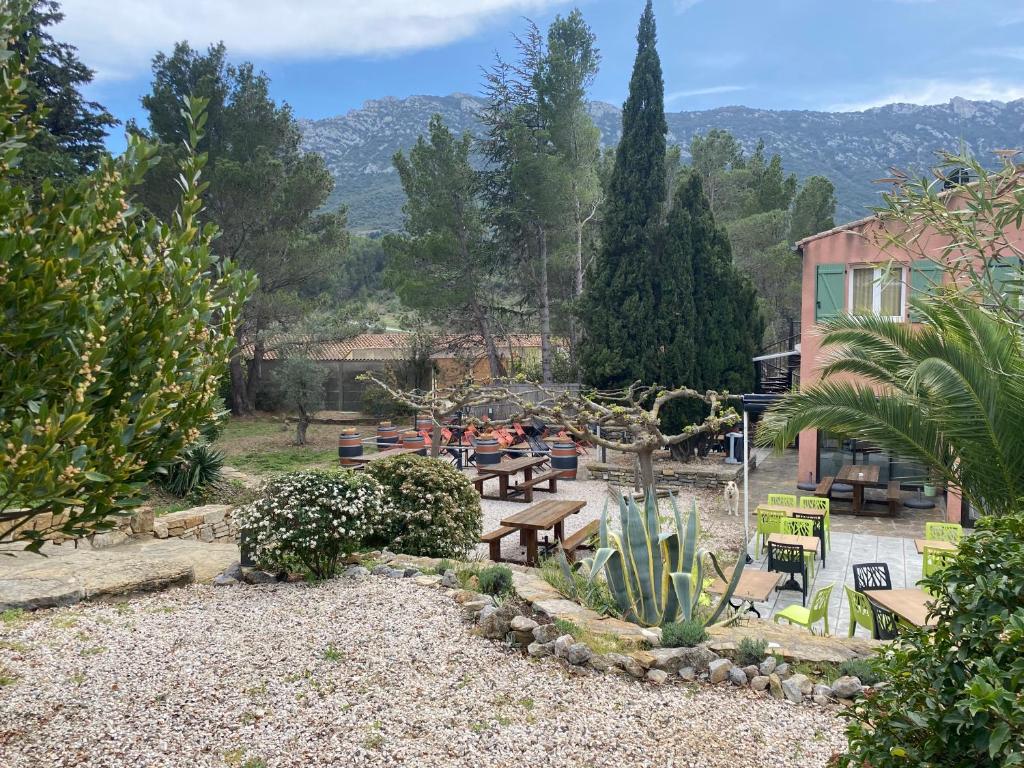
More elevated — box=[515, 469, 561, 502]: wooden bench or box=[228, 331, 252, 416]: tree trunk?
box=[228, 331, 252, 416]: tree trunk

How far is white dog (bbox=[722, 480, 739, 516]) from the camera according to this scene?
1227 centimetres

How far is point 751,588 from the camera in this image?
690 centimetres

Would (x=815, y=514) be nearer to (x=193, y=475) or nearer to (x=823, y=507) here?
(x=823, y=507)

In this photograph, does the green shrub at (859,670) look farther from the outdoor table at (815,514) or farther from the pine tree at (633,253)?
the pine tree at (633,253)

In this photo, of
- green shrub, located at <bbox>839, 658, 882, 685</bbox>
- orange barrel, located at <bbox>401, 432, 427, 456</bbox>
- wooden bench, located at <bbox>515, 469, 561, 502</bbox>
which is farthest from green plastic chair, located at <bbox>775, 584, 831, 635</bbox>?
orange barrel, located at <bbox>401, 432, 427, 456</bbox>

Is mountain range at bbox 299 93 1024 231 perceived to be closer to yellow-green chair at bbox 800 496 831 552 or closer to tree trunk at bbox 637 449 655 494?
yellow-green chair at bbox 800 496 831 552

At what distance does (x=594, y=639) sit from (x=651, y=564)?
3.11 ft

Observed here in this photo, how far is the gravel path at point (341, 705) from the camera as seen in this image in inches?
143

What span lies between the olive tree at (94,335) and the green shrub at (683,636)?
11.3 feet

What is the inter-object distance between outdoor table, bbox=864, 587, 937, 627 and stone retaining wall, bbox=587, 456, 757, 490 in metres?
8.10

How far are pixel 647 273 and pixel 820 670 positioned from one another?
47.9 ft

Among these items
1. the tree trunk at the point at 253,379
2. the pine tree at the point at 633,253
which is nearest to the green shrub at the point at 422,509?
the pine tree at the point at 633,253

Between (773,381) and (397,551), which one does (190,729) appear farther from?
(773,381)

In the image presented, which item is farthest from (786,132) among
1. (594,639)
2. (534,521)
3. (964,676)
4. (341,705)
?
(964,676)
